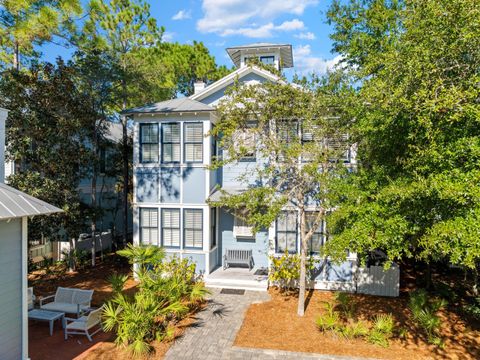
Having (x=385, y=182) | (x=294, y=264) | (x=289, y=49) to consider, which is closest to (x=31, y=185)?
(x=294, y=264)

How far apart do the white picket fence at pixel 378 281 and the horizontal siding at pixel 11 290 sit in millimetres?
11642

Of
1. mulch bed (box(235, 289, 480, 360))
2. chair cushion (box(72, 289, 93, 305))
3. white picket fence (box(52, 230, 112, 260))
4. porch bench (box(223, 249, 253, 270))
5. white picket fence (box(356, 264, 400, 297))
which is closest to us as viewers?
mulch bed (box(235, 289, 480, 360))

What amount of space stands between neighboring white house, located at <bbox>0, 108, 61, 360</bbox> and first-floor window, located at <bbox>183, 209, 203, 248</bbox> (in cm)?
776

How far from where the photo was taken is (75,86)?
16.2 meters

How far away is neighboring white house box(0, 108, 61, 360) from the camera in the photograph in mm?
7219

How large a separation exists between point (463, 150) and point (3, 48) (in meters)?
21.2

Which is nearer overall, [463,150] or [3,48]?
[463,150]

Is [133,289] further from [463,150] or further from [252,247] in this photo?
[463,150]

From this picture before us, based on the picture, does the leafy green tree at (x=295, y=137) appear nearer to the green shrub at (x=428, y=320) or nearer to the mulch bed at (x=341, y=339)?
the mulch bed at (x=341, y=339)

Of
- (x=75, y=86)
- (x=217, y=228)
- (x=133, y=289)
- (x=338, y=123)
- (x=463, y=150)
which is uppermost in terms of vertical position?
(x=75, y=86)

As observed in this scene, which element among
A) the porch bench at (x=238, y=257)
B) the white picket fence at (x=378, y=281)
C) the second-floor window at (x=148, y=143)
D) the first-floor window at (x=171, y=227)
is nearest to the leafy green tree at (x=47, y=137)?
the second-floor window at (x=148, y=143)

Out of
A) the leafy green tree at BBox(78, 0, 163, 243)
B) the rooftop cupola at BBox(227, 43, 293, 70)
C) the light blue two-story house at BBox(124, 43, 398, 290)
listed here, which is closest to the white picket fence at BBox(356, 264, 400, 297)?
the light blue two-story house at BBox(124, 43, 398, 290)

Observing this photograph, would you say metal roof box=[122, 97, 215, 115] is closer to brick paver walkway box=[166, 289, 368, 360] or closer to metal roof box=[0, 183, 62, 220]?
brick paver walkway box=[166, 289, 368, 360]

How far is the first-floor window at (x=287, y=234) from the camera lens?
578 inches
